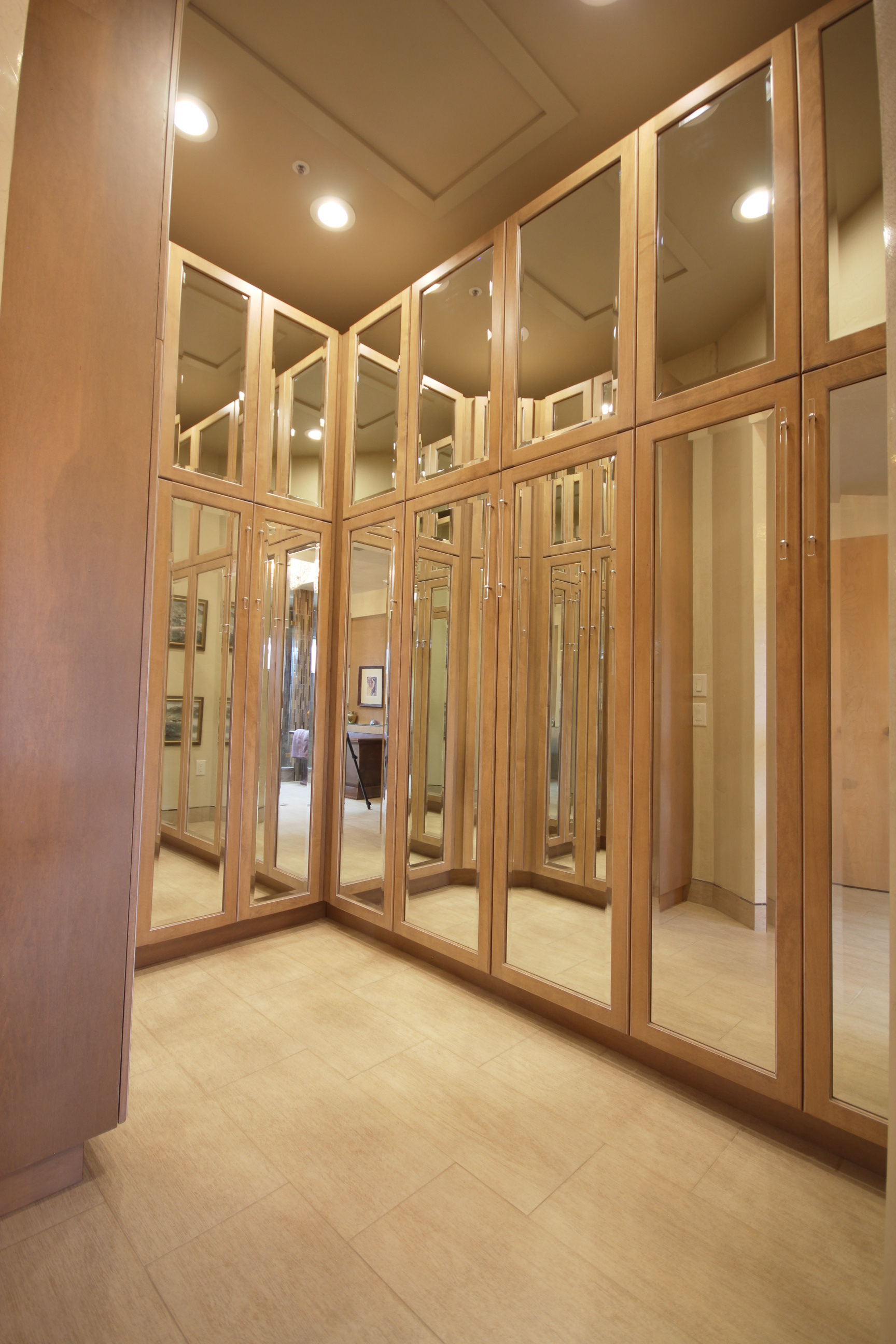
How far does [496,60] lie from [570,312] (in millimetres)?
860

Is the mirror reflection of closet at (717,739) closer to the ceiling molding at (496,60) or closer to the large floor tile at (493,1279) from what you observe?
the large floor tile at (493,1279)

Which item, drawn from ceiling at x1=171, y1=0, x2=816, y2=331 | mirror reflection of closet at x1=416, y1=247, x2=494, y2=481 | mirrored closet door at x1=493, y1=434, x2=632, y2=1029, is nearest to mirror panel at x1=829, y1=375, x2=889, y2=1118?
mirrored closet door at x1=493, y1=434, x2=632, y2=1029

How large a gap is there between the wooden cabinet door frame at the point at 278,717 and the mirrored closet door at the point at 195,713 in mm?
44

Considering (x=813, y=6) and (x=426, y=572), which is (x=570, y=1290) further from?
(x=813, y=6)

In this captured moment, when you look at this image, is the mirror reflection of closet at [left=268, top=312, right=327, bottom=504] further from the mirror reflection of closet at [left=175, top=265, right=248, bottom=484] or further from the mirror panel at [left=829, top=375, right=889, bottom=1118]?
the mirror panel at [left=829, top=375, right=889, bottom=1118]

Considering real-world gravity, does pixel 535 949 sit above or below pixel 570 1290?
above

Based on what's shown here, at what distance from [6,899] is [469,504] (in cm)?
201

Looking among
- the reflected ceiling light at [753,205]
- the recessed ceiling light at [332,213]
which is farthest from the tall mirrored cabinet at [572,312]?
the recessed ceiling light at [332,213]

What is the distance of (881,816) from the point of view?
5.23 feet

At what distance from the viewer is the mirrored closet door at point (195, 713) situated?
99.5 inches

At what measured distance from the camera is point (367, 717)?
302 cm

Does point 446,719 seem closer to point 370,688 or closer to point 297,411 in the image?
point 370,688

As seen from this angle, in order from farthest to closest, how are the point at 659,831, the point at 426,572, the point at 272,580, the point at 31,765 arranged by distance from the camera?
1. the point at 272,580
2. the point at 426,572
3. the point at 659,831
4. the point at 31,765

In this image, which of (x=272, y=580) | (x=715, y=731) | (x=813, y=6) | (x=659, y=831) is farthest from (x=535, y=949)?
(x=813, y=6)
